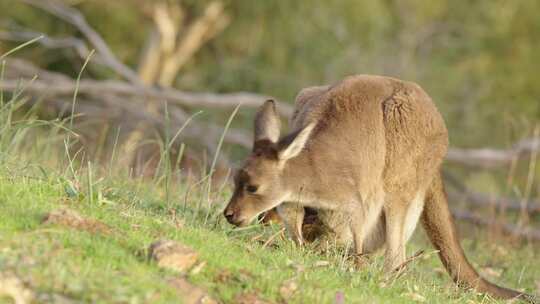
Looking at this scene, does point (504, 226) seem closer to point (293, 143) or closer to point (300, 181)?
point (300, 181)

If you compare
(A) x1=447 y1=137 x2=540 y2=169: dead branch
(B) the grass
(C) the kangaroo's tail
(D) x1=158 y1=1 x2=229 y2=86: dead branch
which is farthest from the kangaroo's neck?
(D) x1=158 y1=1 x2=229 y2=86: dead branch

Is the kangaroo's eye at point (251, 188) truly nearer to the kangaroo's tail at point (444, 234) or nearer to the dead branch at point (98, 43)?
the kangaroo's tail at point (444, 234)

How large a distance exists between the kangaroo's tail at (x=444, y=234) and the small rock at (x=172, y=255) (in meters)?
2.55

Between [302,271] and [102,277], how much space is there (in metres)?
1.20

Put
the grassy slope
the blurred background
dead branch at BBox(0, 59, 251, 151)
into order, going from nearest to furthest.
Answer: the grassy slope < dead branch at BBox(0, 59, 251, 151) < the blurred background

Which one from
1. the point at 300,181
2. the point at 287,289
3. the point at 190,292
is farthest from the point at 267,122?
the point at 190,292

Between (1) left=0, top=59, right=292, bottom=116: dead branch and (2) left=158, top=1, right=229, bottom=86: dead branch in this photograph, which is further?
(2) left=158, top=1, right=229, bottom=86: dead branch

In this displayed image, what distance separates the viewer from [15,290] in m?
3.93

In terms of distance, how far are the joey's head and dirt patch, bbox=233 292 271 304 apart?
4.68 feet

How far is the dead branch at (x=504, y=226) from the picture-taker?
1022cm

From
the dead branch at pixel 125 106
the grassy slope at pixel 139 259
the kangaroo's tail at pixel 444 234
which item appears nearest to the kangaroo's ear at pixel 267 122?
the grassy slope at pixel 139 259

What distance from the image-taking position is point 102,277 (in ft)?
13.4

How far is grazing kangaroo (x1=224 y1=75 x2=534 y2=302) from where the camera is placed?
6.07 metres

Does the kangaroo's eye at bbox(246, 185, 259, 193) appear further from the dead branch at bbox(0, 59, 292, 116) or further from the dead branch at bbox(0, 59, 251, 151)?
the dead branch at bbox(0, 59, 292, 116)
